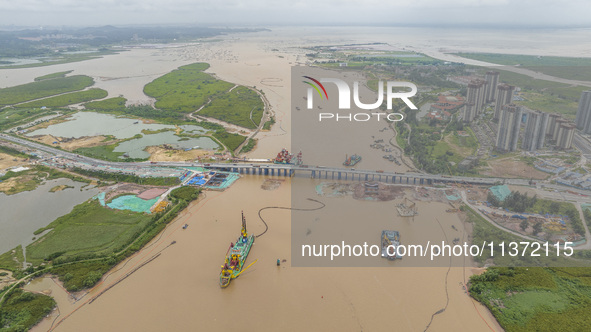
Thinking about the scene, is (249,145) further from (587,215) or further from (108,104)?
(108,104)

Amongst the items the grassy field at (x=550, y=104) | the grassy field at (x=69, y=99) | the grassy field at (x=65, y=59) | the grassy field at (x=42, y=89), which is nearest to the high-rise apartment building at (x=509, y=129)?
the grassy field at (x=550, y=104)

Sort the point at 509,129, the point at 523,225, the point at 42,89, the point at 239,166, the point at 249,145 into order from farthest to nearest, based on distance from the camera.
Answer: the point at 42,89 → the point at 249,145 → the point at 509,129 → the point at 239,166 → the point at 523,225

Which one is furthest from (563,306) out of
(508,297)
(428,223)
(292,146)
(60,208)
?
(60,208)

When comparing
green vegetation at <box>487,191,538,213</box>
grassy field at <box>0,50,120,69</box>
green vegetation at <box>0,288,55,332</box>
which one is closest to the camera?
green vegetation at <box>0,288,55,332</box>

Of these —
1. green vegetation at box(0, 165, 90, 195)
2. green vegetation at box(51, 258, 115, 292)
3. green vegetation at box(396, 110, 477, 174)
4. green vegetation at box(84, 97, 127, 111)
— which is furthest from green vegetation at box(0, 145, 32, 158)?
green vegetation at box(396, 110, 477, 174)

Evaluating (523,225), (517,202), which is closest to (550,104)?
(517,202)

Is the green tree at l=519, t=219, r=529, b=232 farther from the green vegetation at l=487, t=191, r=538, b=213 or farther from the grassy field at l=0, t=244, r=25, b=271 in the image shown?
the grassy field at l=0, t=244, r=25, b=271
